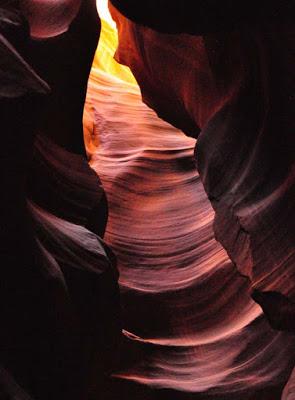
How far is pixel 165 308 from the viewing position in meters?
4.43

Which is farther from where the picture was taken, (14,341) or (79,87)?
(79,87)

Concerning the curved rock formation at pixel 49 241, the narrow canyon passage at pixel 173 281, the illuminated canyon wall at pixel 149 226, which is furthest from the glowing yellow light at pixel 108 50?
the curved rock formation at pixel 49 241

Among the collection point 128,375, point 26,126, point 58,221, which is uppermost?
point 26,126

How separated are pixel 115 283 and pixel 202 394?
0.87 m

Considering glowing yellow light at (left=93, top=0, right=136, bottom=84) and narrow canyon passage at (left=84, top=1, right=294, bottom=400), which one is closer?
narrow canyon passage at (left=84, top=1, right=294, bottom=400)

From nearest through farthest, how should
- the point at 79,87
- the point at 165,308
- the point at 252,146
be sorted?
1. the point at 252,146
2. the point at 79,87
3. the point at 165,308

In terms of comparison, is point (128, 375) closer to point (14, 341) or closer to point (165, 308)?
point (165, 308)

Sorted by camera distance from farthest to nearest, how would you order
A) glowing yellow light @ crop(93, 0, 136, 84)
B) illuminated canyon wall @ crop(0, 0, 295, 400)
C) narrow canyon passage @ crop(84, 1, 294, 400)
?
glowing yellow light @ crop(93, 0, 136, 84)
narrow canyon passage @ crop(84, 1, 294, 400)
illuminated canyon wall @ crop(0, 0, 295, 400)

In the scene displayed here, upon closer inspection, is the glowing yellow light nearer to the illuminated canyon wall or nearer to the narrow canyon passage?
the narrow canyon passage

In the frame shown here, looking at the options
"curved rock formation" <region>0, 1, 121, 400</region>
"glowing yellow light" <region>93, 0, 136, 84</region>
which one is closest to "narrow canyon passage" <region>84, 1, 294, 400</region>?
"curved rock formation" <region>0, 1, 121, 400</region>

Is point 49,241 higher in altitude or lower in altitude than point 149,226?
higher

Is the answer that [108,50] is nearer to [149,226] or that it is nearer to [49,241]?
[149,226]

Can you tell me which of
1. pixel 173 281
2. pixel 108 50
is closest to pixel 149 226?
pixel 173 281

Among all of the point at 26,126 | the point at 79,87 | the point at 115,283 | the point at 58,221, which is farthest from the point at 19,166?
the point at 79,87
